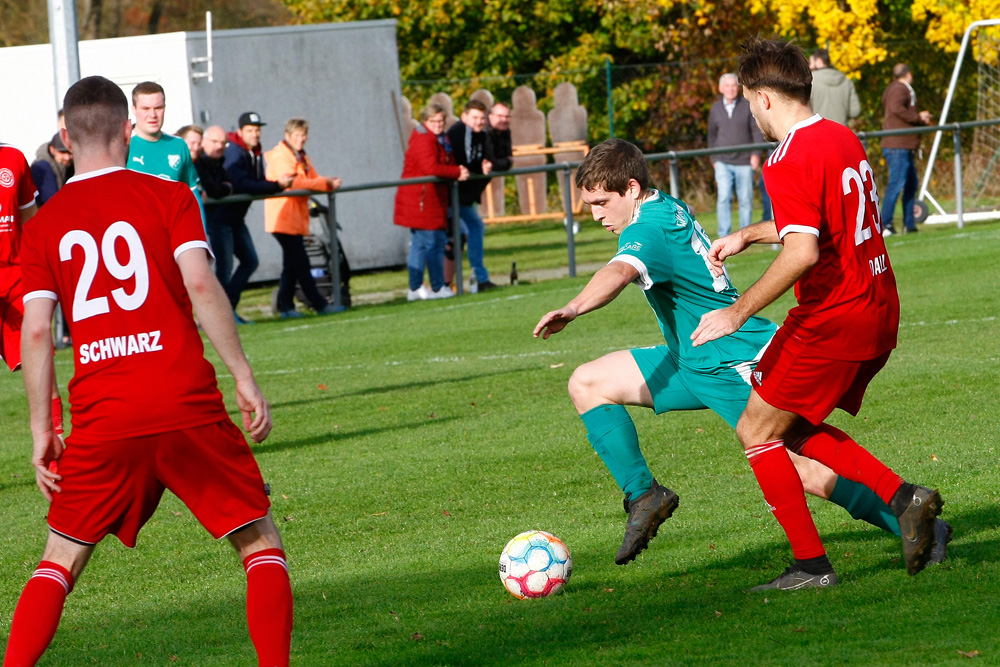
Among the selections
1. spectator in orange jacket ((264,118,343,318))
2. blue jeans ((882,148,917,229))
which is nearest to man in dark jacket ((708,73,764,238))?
blue jeans ((882,148,917,229))

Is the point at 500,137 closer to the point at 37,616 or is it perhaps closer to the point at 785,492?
the point at 785,492

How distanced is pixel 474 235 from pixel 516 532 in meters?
10.3

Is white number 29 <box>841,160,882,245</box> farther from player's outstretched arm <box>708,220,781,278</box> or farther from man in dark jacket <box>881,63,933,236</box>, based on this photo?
man in dark jacket <box>881,63,933,236</box>

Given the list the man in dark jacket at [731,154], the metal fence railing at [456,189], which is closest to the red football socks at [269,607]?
the metal fence railing at [456,189]

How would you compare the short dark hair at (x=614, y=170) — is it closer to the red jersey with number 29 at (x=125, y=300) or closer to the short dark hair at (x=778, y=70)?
the short dark hair at (x=778, y=70)

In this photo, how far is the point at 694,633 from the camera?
4543mm

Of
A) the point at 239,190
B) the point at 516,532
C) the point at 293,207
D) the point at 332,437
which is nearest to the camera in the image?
the point at 516,532

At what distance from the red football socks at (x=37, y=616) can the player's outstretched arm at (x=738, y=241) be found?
2.39 meters

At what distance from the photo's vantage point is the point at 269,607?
392cm

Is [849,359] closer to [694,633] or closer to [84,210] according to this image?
[694,633]

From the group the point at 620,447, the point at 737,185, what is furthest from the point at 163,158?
the point at 737,185

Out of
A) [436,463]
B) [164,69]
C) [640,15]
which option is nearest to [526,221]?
[640,15]

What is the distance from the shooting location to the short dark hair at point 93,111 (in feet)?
13.0

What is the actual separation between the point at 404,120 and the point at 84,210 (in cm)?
1851
